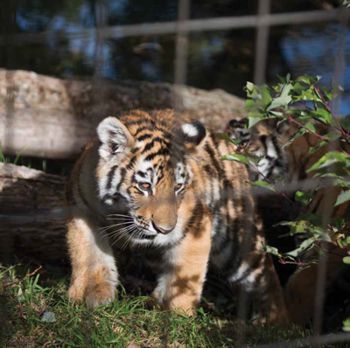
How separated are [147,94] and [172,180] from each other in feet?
5.28

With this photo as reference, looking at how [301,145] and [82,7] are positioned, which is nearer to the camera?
[301,145]

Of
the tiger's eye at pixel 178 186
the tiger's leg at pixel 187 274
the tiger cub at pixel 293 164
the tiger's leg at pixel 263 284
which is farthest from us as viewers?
the tiger cub at pixel 293 164

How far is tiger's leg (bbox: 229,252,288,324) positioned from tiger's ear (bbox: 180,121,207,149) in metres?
0.57

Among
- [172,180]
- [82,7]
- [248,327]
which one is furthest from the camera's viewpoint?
[82,7]

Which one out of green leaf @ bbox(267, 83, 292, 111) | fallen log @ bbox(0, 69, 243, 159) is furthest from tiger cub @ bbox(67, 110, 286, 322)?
fallen log @ bbox(0, 69, 243, 159)

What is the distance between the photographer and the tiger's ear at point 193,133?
2896mm

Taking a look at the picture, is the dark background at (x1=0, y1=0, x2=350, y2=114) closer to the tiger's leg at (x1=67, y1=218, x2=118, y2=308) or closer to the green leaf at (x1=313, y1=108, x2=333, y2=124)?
the tiger's leg at (x1=67, y1=218, x2=118, y2=308)

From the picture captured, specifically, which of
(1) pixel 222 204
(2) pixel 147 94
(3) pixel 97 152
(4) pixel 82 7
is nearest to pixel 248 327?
(1) pixel 222 204

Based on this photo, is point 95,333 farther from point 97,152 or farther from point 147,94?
point 147,94

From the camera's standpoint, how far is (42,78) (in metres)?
4.25

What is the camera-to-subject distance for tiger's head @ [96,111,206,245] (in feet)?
8.77

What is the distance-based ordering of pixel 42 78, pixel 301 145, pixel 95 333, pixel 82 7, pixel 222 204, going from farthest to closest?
pixel 82 7 < pixel 42 78 < pixel 301 145 < pixel 222 204 < pixel 95 333

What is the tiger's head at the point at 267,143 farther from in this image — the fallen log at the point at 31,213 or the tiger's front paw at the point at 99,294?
the tiger's front paw at the point at 99,294

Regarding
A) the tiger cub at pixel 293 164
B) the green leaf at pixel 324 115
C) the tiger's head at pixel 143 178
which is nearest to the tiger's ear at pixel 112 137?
the tiger's head at pixel 143 178
